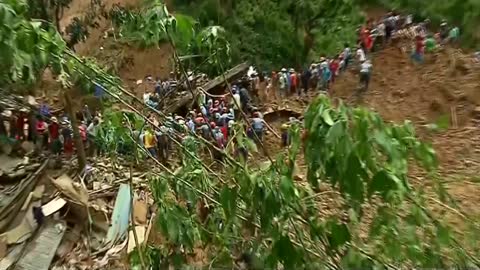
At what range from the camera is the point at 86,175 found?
8.34 meters

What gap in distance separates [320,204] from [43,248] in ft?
18.7

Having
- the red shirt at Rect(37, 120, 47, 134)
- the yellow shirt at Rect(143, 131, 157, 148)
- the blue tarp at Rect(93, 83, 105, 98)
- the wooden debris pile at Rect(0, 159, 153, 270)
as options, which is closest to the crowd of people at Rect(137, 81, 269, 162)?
the yellow shirt at Rect(143, 131, 157, 148)

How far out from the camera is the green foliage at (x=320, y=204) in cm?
137

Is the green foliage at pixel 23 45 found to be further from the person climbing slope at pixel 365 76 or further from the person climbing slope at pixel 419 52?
the person climbing slope at pixel 419 52

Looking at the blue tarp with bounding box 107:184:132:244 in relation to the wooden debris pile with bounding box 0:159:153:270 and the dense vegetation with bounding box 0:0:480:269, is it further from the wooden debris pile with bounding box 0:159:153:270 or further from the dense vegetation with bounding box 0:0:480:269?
the dense vegetation with bounding box 0:0:480:269

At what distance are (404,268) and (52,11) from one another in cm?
907

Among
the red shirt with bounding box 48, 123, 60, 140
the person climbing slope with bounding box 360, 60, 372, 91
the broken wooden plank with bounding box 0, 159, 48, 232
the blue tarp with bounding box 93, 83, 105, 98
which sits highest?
the person climbing slope with bounding box 360, 60, 372, 91

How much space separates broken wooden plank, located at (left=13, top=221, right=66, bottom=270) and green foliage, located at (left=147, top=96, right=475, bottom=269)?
538 centimetres

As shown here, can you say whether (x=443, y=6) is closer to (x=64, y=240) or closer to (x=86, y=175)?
(x=86, y=175)

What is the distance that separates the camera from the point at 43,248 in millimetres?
7133

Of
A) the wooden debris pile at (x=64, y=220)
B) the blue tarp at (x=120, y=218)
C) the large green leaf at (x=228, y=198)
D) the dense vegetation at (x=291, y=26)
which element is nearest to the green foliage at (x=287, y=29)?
the dense vegetation at (x=291, y=26)

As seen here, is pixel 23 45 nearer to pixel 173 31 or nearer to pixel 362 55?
pixel 173 31

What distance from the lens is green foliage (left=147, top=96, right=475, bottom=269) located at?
1.37 metres

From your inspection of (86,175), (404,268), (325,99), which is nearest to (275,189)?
(325,99)
